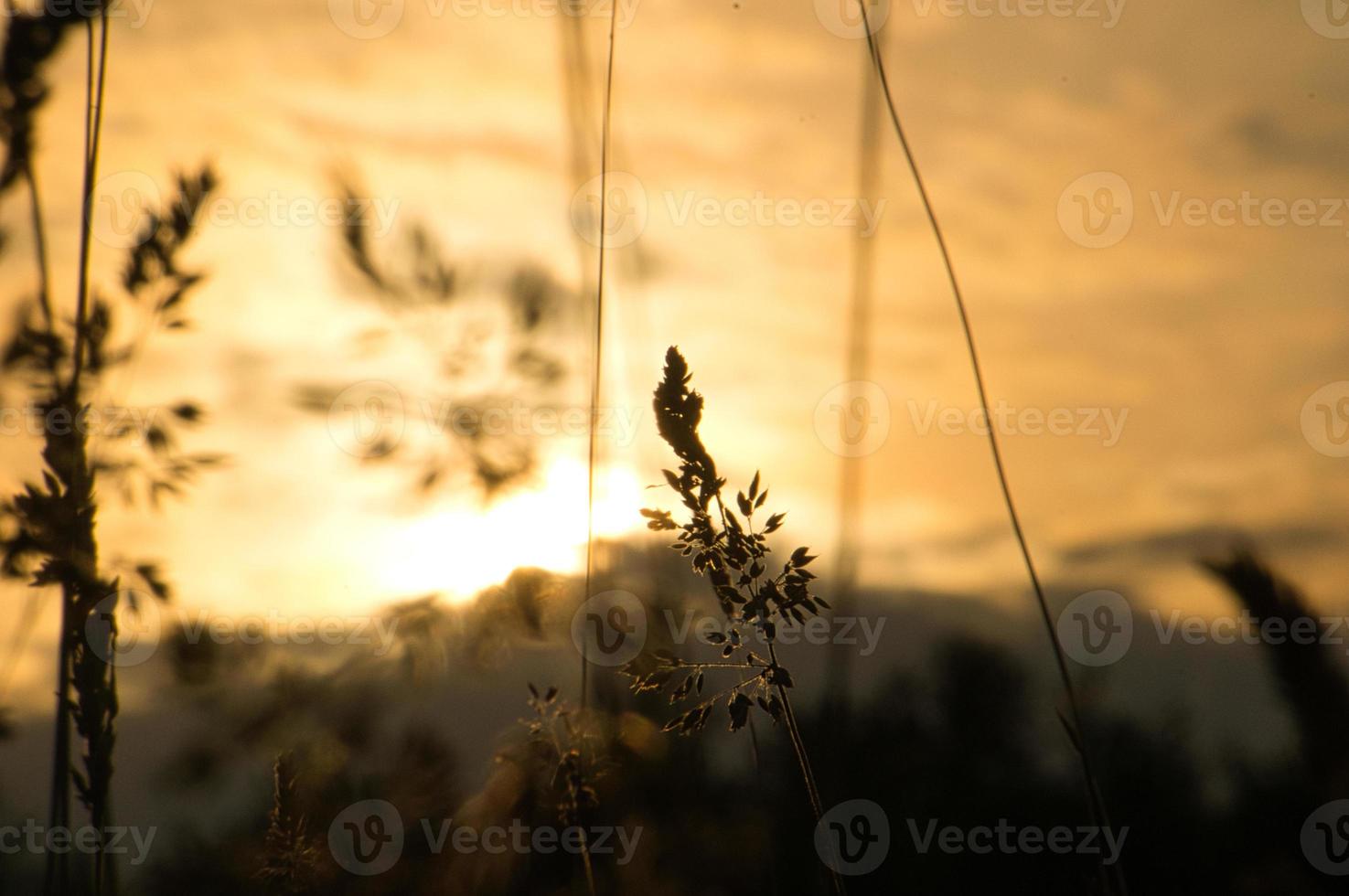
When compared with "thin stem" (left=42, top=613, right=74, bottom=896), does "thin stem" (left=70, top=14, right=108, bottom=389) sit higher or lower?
higher

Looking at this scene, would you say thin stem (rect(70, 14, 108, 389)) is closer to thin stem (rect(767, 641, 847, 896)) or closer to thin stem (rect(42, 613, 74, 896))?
thin stem (rect(42, 613, 74, 896))

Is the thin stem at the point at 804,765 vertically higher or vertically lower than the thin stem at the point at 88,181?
lower

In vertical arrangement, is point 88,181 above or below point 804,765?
above

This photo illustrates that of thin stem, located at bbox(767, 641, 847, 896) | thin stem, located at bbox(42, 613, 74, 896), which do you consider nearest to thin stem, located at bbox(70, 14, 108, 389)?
thin stem, located at bbox(42, 613, 74, 896)

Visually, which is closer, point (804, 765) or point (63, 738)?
point (804, 765)

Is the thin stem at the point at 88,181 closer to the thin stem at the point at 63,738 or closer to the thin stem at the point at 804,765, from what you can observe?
the thin stem at the point at 63,738

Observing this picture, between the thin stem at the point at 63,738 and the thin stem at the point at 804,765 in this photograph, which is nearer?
the thin stem at the point at 804,765

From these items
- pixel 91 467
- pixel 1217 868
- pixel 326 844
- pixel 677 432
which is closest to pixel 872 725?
pixel 1217 868

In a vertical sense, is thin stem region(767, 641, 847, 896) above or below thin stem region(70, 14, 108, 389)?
below

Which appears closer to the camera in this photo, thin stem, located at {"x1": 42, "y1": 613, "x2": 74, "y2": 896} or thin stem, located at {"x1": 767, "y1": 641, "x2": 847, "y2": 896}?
thin stem, located at {"x1": 767, "y1": 641, "x2": 847, "y2": 896}

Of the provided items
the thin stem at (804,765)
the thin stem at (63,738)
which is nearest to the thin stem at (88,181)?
the thin stem at (63,738)

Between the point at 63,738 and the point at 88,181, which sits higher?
the point at 88,181

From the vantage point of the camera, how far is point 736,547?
68.4 inches

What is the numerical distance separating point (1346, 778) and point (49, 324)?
2954mm
